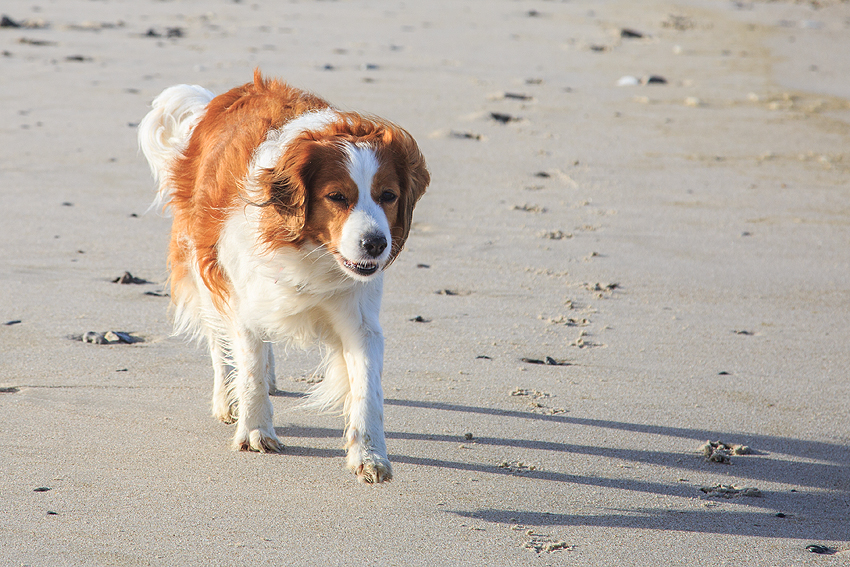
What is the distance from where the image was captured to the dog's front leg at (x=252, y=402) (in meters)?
3.64

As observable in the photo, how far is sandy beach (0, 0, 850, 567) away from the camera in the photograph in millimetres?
3127

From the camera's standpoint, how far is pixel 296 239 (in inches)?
130

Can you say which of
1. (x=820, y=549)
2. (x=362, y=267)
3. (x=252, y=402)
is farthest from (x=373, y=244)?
(x=820, y=549)

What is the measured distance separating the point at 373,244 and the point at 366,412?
0.66 meters

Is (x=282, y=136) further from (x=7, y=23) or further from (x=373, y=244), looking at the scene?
(x=7, y=23)

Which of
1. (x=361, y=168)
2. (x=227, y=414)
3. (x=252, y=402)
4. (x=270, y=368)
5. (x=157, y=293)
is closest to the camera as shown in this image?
(x=361, y=168)

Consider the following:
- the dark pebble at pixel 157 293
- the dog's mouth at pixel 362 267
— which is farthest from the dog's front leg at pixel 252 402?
the dark pebble at pixel 157 293

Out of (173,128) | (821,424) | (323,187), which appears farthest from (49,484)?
(821,424)

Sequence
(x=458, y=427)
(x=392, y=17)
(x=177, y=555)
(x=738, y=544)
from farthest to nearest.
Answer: (x=392, y=17), (x=458, y=427), (x=738, y=544), (x=177, y=555)

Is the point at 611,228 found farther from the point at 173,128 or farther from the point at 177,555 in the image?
the point at 177,555

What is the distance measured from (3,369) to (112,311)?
78 cm

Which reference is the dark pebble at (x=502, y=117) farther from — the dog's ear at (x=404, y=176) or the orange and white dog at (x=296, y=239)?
the dog's ear at (x=404, y=176)

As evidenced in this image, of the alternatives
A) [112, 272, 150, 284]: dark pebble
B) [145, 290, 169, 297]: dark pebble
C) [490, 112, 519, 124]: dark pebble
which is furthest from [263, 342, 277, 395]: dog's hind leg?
[490, 112, 519, 124]: dark pebble

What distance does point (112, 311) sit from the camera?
15.6 feet
